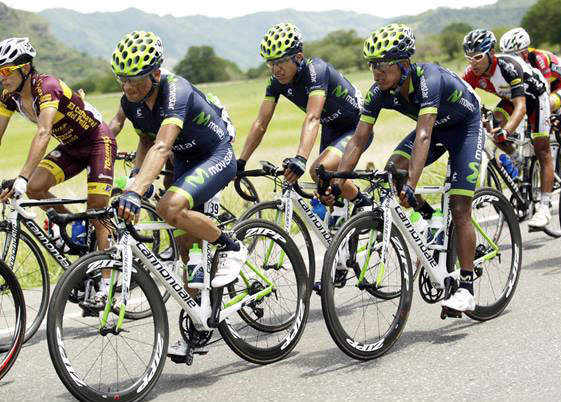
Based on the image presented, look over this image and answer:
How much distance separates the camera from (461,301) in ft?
20.2

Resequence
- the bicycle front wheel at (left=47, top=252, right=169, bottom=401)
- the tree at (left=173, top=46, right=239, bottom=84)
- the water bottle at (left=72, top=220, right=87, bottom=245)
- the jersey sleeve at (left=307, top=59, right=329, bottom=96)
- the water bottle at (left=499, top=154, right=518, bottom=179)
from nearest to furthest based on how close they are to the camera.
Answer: the bicycle front wheel at (left=47, top=252, right=169, bottom=401) < the water bottle at (left=72, top=220, right=87, bottom=245) < the jersey sleeve at (left=307, top=59, right=329, bottom=96) < the water bottle at (left=499, top=154, right=518, bottom=179) < the tree at (left=173, top=46, right=239, bottom=84)

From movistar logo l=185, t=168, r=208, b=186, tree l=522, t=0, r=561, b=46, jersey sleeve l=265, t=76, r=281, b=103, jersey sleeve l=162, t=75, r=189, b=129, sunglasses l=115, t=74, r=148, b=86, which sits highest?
sunglasses l=115, t=74, r=148, b=86

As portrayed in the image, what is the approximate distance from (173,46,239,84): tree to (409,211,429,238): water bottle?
175m

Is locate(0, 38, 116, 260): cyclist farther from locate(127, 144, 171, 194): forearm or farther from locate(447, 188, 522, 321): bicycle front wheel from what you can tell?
locate(447, 188, 522, 321): bicycle front wheel

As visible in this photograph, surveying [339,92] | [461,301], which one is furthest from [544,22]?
[461,301]

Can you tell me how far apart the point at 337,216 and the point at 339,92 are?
1.19 meters

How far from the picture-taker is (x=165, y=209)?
517cm

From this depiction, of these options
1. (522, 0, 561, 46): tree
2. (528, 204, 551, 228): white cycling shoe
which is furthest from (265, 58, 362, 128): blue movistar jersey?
(522, 0, 561, 46): tree

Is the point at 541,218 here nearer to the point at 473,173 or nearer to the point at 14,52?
the point at 473,173

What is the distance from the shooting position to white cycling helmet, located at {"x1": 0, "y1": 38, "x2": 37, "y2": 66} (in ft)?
21.5

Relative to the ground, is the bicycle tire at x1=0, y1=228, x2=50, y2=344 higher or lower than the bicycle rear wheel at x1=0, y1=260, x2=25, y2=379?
lower

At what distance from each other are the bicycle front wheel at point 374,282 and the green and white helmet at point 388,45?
1.16m

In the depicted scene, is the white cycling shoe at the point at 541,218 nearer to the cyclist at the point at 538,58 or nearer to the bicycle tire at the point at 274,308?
the cyclist at the point at 538,58

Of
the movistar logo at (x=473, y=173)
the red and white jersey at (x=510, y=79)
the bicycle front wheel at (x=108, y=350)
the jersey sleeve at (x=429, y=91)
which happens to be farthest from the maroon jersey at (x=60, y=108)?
the red and white jersey at (x=510, y=79)
